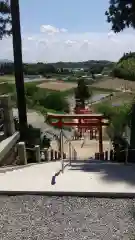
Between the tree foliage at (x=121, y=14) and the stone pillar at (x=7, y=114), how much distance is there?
15.5 feet

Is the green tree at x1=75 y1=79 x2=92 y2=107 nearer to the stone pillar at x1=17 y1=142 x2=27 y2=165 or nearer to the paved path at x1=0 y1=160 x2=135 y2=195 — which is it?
the stone pillar at x1=17 y1=142 x2=27 y2=165

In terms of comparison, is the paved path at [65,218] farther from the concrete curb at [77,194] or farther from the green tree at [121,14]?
the green tree at [121,14]

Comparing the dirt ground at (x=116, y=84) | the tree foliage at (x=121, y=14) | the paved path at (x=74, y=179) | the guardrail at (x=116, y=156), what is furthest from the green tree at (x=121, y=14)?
the dirt ground at (x=116, y=84)

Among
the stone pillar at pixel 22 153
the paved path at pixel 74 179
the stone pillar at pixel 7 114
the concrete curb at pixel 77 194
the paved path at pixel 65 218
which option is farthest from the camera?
the stone pillar at pixel 7 114

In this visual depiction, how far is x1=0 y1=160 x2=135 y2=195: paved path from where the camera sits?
6572 mm

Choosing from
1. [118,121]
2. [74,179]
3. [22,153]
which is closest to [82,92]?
[118,121]

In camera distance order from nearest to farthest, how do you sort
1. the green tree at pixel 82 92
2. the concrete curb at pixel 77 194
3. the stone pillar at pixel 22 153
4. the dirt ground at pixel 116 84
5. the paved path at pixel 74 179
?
the concrete curb at pixel 77 194
the paved path at pixel 74 179
the stone pillar at pixel 22 153
the dirt ground at pixel 116 84
the green tree at pixel 82 92

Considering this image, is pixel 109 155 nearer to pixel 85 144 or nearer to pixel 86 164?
pixel 86 164

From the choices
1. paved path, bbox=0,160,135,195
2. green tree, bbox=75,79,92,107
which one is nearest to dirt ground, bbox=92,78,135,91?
green tree, bbox=75,79,92,107

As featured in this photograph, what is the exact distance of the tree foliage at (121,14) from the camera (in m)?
11.2

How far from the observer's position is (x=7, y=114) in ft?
33.9

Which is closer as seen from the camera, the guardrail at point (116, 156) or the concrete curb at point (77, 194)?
the concrete curb at point (77, 194)

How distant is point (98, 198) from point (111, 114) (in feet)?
20.3

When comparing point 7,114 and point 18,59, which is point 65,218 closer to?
point 7,114
